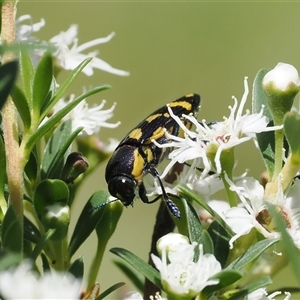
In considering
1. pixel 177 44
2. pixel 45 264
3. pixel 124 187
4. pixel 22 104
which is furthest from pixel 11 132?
pixel 177 44

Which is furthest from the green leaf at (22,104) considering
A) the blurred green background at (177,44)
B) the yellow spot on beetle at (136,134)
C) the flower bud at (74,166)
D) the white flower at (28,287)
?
the blurred green background at (177,44)

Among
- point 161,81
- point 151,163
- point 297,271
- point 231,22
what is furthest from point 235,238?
point 231,22

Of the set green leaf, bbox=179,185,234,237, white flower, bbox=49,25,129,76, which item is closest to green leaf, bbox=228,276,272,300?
green leaf, bbox=179,185,234,237

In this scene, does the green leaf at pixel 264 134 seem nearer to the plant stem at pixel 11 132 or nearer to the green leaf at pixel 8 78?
the plant stem at pixel 11 132

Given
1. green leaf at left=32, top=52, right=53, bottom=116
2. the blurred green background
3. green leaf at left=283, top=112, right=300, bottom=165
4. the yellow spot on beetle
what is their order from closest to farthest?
green leaf at left=283, top=112, right=300, bottom=165, green leaf at left=32, top=52, right=53, bottom=116, the yellow spot on beetle, the blurred green background

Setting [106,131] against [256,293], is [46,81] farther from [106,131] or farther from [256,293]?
[106,131]

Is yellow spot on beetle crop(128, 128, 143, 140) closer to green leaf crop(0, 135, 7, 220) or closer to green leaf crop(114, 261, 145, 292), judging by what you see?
green leaf crop(114, 261, 145, 292)
